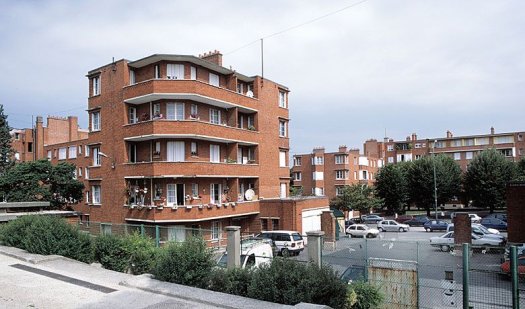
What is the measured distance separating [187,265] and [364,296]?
5.29m

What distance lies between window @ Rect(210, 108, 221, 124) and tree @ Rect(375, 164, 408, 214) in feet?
125

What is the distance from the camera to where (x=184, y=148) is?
1190 inches

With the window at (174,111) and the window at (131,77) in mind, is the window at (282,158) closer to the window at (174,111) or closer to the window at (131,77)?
the window at (174,111)

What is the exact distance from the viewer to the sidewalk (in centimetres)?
1016

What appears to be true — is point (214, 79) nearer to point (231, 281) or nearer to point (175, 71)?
point (175, 71)

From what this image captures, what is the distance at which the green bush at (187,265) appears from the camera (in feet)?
40.1

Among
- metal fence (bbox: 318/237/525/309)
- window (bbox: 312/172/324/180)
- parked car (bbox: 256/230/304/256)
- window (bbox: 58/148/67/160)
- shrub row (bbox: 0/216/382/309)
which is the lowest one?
parked car (bbox: 256/230/304/256)

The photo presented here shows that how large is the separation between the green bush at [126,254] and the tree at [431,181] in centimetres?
5400

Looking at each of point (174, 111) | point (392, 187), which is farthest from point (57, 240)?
point (392, 187)

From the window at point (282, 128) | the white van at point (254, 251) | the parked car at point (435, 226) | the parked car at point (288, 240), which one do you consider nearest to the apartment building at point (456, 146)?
the parked car at point (435, 226)

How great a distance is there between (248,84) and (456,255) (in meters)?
22.3

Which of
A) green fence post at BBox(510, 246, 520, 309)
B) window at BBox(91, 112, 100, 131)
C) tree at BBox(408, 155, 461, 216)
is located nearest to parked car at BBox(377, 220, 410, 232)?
tree at BBox(408, 155, 461, 216)

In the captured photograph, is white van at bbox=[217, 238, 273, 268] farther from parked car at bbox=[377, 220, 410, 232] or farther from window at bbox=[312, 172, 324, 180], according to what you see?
window at bbox=[312, 172, 324, 180]

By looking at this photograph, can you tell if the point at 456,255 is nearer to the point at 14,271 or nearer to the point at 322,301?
the point at 322,301
